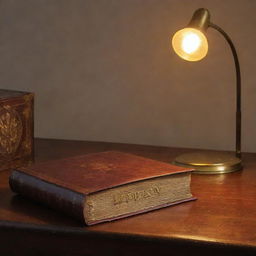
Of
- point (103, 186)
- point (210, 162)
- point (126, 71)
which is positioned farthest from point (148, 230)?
point (126, 71)

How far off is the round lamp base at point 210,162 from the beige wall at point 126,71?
7.9 inches

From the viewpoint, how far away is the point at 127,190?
1177 millimetres

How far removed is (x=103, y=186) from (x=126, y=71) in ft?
2.12

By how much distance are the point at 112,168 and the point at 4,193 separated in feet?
0.70

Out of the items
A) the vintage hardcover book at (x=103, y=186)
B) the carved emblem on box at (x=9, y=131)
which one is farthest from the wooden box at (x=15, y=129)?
the vintage hardcover book at (x=103, y=186)

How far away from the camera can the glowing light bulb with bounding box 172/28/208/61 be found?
1.41 m

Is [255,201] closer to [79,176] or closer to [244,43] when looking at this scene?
[79,176]

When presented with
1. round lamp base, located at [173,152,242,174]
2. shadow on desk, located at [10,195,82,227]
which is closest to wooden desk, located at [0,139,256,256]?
shadow on desk, located at [10,195,82,227]

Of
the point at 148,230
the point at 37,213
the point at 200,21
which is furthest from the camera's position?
the point at 200,21

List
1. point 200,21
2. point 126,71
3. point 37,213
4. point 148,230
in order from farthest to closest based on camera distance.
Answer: point 126,71, point 200,21, point 37,213, point 148,230

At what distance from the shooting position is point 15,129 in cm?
149

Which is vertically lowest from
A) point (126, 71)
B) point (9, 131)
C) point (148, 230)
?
point (148, 230)

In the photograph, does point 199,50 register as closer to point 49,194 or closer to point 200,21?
point 200,21

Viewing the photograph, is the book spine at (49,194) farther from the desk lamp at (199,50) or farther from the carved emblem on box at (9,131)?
the desk lamp at (199,50)
